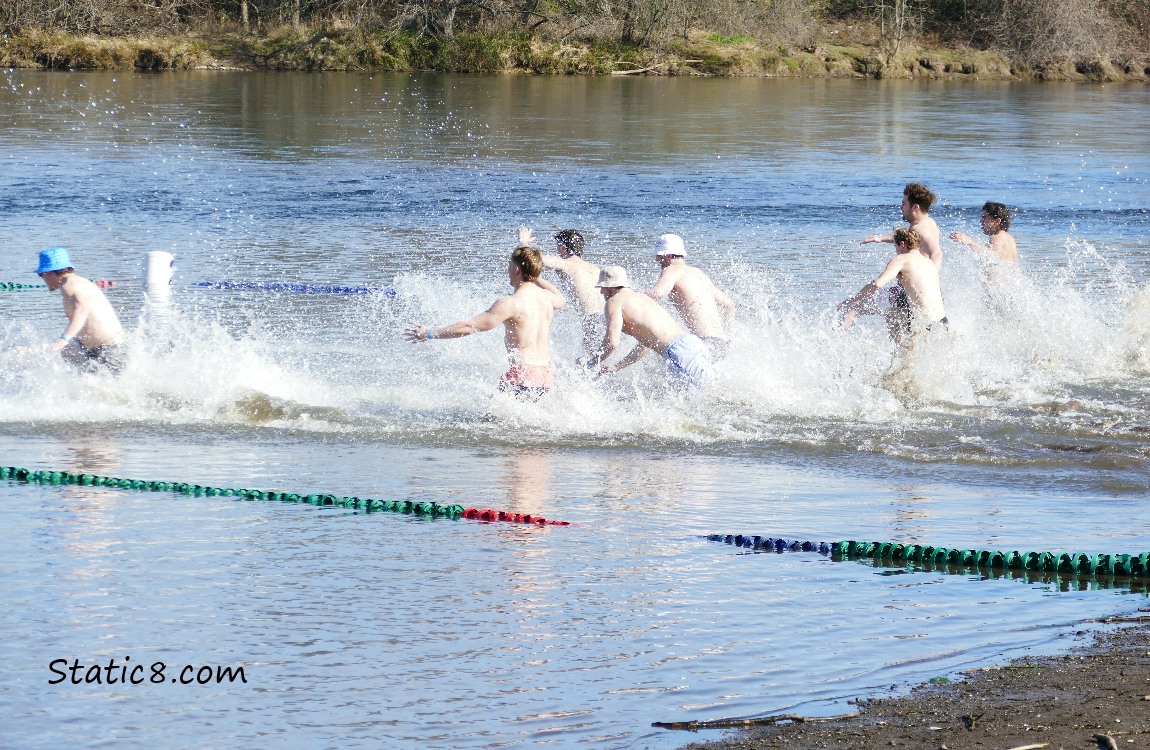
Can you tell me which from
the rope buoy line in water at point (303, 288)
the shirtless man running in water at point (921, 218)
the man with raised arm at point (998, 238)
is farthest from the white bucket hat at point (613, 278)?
the rope buoy line in water at point (303, 288)

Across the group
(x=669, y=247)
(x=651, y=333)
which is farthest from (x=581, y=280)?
(x=651, y=333)

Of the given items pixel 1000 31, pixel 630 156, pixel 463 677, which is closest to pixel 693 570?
pixel 463 677

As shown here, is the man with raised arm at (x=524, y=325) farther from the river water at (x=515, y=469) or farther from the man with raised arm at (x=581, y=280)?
the man with raised arm at (x=581, y=280)

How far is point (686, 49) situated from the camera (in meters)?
52.2

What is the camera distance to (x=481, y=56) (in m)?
50.6

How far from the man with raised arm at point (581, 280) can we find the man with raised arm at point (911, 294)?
6.64ft

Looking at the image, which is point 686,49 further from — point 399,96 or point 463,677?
point 463,677

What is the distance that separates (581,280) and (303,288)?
4.98 metres

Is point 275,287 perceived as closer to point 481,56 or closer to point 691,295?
point 691,295

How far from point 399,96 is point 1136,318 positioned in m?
31.0

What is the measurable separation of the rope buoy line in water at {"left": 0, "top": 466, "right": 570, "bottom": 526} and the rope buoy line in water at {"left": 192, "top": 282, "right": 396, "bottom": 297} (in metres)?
6.87

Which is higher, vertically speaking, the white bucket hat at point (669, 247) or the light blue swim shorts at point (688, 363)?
the white bucket hat at point (669, 247)

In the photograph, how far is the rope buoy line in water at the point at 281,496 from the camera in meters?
7.71

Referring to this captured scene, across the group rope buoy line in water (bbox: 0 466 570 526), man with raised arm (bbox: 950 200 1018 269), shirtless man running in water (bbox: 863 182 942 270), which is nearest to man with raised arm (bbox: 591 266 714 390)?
shirtless man running in water (bbox: 863 182 942 270)
